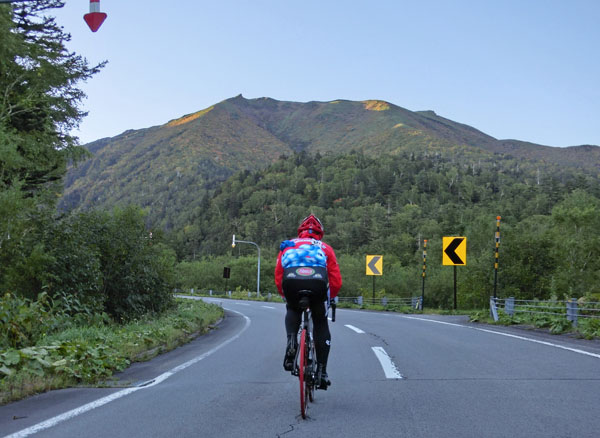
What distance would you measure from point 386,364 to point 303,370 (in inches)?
149

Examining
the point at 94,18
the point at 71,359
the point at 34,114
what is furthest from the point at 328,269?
the point at 34,114

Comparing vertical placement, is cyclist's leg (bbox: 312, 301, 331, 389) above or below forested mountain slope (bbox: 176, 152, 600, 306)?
below

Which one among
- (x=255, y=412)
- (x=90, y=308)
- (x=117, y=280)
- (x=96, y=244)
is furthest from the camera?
(x=117, y=280)

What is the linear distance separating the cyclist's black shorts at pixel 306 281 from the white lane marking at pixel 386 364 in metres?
2.56

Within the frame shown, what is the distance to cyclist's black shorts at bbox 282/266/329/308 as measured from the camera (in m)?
5.25

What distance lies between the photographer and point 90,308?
15625 millimetres

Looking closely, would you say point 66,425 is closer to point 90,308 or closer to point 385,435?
point 385,435

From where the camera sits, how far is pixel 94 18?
7.44 meters

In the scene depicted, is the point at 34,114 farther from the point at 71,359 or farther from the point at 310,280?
the point at 310,280

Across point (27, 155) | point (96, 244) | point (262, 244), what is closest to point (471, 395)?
point (96, 244)

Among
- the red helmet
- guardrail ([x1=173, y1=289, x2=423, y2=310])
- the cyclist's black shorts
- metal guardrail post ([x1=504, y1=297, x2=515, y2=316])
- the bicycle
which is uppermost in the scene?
the red helmet

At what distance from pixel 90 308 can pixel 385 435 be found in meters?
13.0

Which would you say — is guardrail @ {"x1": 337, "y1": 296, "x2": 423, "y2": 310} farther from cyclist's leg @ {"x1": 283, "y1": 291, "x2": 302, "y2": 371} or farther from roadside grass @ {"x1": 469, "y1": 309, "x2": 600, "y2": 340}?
cyclist's leg @ {"x1": 283, "y1": 291, "x2": 302, "y2": 371}

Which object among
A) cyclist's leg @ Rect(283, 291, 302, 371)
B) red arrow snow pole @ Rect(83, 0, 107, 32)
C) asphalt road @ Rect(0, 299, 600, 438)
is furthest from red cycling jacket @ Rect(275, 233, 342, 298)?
red arrow snow pole @ Rect(83, 0, 107, 32)
